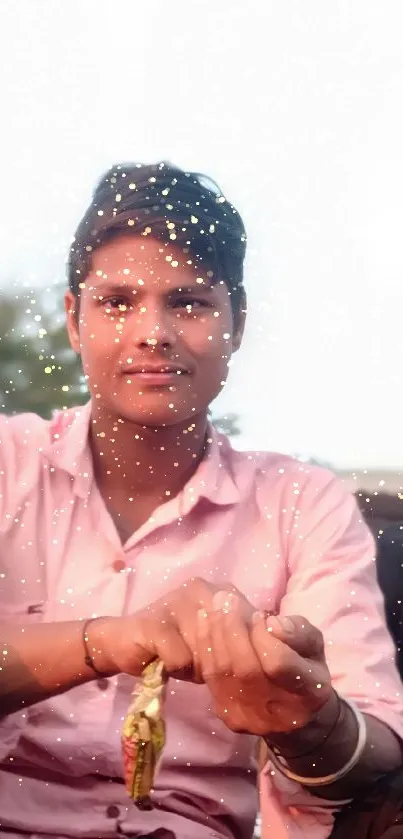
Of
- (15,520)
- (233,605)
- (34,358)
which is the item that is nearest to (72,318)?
(34,358)

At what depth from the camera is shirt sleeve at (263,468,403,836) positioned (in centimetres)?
65

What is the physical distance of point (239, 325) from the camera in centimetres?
73

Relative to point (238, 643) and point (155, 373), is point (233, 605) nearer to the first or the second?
point (238, 643)

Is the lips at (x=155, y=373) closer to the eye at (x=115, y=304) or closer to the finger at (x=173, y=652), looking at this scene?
the eye at (x=115, y=304)

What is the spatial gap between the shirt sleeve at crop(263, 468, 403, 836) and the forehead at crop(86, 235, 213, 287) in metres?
0.18

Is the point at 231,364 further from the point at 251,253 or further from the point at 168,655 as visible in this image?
the point at 168,655

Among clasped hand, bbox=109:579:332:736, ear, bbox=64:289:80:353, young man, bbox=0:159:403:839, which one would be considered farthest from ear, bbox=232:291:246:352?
clasped hand, bbox=109:579:332:736

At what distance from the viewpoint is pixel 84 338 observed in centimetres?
70

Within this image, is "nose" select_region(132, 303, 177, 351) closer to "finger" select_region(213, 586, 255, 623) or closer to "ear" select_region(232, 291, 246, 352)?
"ear" select_region(232, 291, 246, 352)

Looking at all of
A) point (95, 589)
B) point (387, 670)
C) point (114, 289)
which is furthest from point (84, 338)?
point (387, 670)

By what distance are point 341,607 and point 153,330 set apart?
0.72 ft

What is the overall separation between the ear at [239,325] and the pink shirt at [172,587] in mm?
89

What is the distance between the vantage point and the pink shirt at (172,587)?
25.6 inches

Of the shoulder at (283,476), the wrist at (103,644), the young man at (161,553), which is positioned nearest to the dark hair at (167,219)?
the young man at (161,553)
